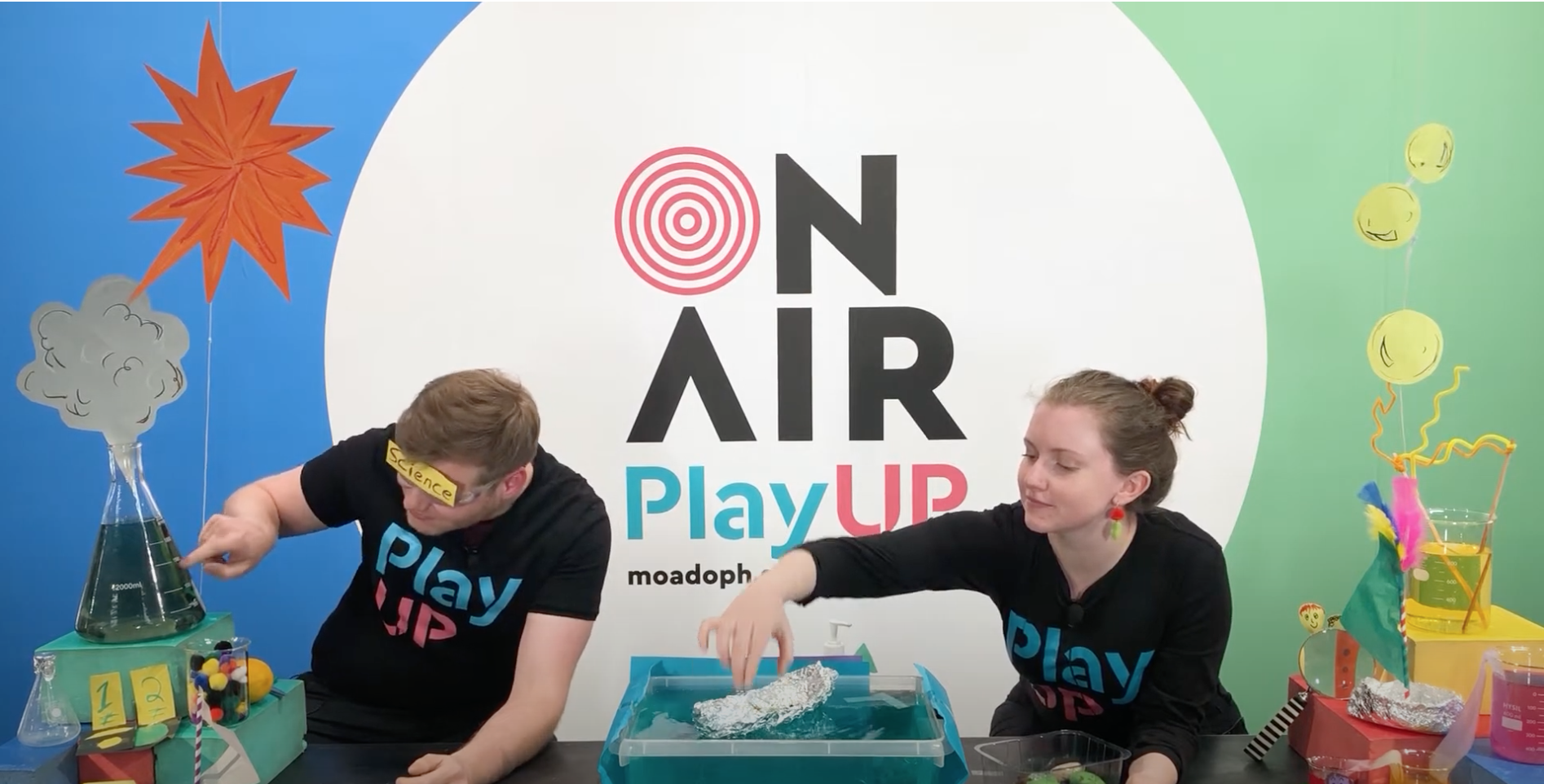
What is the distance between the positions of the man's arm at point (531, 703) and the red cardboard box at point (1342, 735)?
1.25m

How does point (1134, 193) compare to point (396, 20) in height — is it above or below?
below

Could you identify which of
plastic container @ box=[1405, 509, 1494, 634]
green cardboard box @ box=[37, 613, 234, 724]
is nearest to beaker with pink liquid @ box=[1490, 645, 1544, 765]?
plastic container @ box=[1405, 509, 1494, 634]

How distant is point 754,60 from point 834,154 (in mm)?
267

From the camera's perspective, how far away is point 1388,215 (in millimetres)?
2020

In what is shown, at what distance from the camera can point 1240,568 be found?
231cm

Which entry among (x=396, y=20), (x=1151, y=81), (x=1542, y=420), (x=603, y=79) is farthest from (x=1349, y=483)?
(x=396, y=20)

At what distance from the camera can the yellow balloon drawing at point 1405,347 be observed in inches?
78.0

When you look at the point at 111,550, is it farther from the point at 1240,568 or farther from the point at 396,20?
the point at 1240,568

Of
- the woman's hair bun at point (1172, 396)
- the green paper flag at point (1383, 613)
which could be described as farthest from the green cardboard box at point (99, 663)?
the green paper flag at point (1383, 613)

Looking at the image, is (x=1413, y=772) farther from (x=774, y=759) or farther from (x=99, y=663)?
(x=99, y=663)

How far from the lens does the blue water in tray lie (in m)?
1.49

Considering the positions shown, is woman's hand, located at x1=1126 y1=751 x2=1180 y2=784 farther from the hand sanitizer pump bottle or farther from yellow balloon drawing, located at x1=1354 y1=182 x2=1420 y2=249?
yellow balloon drawing, located at x1=1354 y1=182 x2=1420 y2=249

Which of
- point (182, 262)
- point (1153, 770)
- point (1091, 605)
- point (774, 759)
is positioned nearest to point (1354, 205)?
point (1091, 605)

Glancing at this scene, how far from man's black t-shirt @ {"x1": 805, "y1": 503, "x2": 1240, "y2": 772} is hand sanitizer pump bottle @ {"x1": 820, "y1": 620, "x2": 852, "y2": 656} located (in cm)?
37
